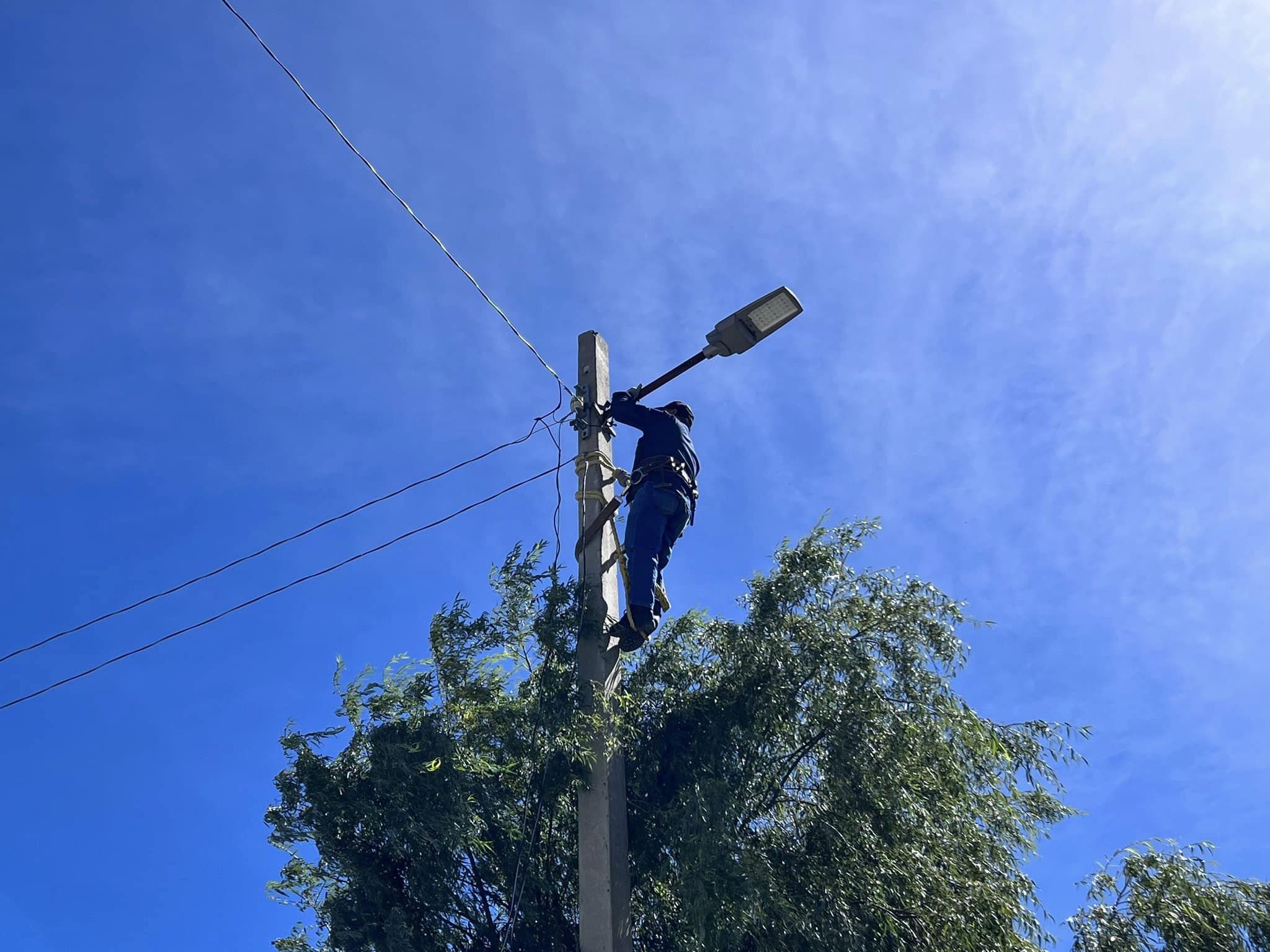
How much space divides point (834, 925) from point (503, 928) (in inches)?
80.6

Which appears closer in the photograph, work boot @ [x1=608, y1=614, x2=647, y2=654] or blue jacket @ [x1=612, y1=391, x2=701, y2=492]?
work boot @ [x1=608, y1=614, x2=647, y2=654]

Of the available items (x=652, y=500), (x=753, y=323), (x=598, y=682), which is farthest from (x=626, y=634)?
(x=753, y=323)

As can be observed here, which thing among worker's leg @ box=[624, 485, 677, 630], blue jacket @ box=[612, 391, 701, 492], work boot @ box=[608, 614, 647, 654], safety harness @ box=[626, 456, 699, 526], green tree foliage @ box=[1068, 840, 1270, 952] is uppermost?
blue jacket @ box=[612, 391, 701, 492]

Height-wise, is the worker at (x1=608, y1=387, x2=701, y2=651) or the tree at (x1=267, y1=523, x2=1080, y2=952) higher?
the worker at (x1=608, y1=387, x2=701, y2=651)

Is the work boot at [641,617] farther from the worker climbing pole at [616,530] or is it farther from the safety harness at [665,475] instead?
the safety harness at [665,475]

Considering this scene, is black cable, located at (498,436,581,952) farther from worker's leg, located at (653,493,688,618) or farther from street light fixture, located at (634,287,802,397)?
street light fixture, located at (634,287,802,397)

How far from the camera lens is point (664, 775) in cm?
733

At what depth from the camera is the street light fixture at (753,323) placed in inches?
290

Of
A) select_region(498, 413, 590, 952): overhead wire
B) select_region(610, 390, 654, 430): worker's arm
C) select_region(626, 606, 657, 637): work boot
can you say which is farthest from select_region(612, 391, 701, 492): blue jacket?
select_region(626, 606, 657, 637): work boot

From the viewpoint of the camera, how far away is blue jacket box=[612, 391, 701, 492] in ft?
24.2

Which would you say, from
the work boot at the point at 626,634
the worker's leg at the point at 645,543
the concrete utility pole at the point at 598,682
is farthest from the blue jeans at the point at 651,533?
the concrete utility pole at the point at 598,682

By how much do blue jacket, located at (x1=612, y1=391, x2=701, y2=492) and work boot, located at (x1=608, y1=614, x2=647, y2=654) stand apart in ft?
3.64

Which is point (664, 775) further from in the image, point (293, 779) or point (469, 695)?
point (293, 779)

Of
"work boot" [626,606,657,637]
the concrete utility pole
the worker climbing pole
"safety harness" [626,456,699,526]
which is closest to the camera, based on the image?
the concrete utility pole
